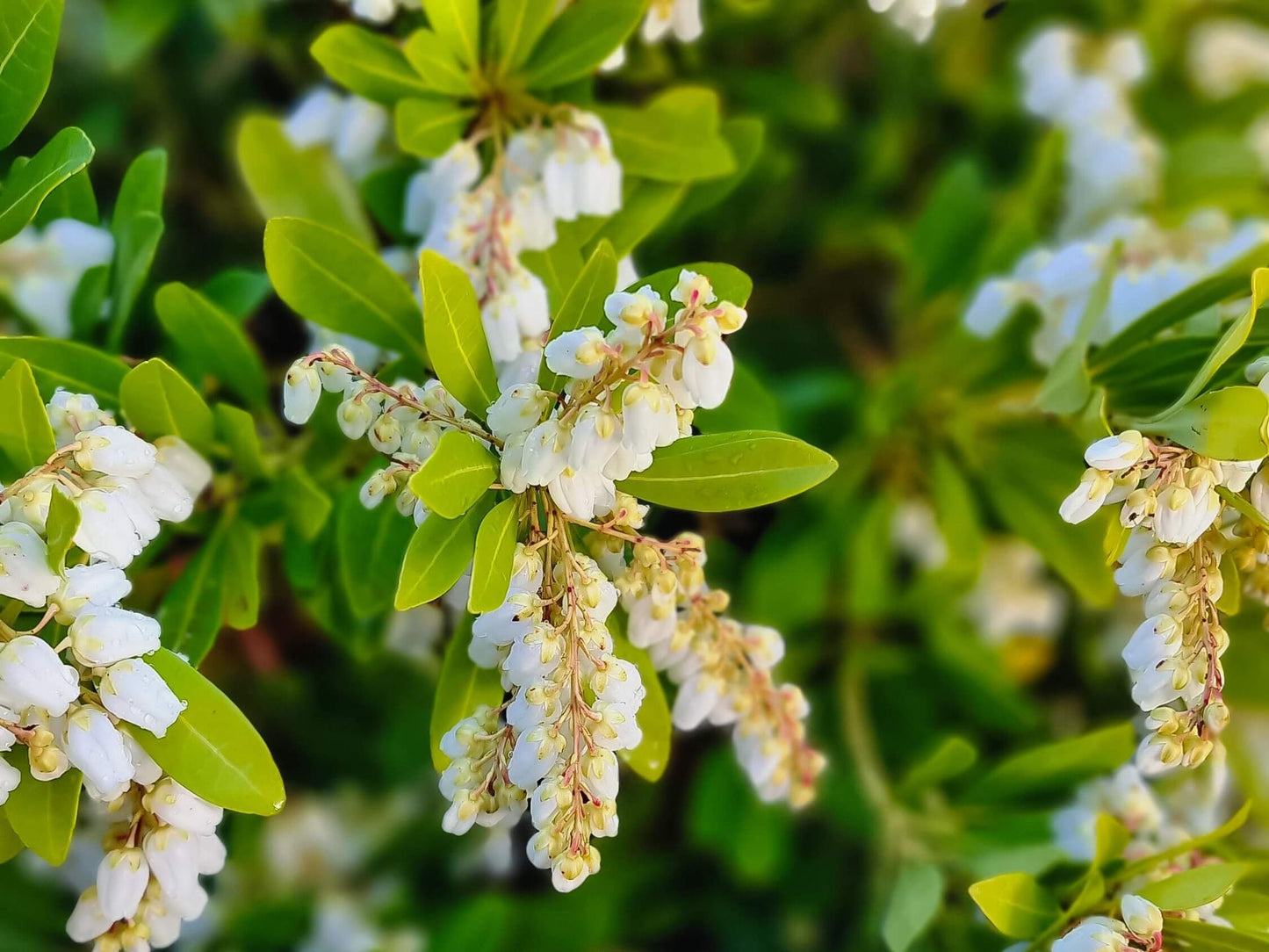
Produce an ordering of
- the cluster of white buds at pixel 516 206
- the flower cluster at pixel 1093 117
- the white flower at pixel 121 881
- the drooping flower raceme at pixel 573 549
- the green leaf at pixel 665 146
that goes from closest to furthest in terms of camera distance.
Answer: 1. the drooping flower raceme at pixel 573 549
2. the white flower at pixel 121 881
3. the cluster of white buds at pixel 516 206
4. the green leaf at pixel 665 146
5. the flower cluster at pixel 1093 117

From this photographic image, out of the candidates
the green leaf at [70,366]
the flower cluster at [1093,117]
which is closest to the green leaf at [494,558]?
the green leaf at [70,366]

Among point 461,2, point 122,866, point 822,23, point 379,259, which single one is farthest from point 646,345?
point 822,23

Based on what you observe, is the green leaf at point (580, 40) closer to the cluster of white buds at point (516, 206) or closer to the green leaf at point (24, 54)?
the cluster of white buds at point (516, 206)

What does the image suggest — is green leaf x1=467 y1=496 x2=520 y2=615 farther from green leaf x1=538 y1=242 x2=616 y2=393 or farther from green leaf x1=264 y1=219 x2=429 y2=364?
green leaf x1=264 y1=219 x2=429 y2=364

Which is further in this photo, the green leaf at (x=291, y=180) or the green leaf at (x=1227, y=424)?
the green leaf at (x=291, y=180)

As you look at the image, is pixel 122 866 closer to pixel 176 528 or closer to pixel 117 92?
pixel 176 528

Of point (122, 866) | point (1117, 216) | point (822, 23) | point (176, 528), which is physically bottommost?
point (122, 866)

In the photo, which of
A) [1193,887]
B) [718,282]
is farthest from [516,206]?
[1193,887]

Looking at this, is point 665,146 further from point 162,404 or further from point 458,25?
point 162,404
